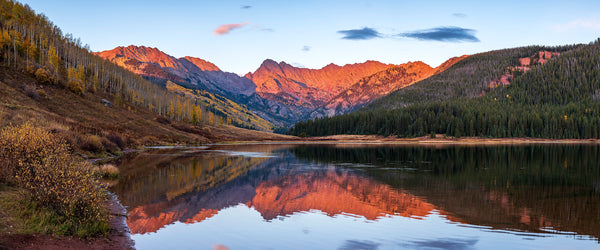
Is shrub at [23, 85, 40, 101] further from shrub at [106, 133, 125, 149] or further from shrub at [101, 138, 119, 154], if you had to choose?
shrub at [101, 138, 119, 154]

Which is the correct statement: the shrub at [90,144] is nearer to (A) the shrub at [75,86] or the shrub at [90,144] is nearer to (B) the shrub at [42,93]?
(B) the shrub at [42,93]

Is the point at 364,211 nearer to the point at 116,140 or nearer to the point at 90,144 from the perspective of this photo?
the point at 90,144

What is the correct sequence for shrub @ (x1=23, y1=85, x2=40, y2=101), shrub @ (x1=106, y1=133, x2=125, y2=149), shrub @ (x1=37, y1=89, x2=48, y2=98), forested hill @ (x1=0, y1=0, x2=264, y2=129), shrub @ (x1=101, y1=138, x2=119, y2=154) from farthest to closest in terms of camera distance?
1. forested hill @ (x1=0, y1=0, x2=264, y2=129)
2. shrub @ (x1=37, y1=89, x2=48, y2=98)
3. shrub @ (x1=23, y1=85, x2=40, y2=101)
4. shrub @ (x1=106, y1=133, x2=125, y2=149)
5. shrub @ (x1=101, y1=138, x2=119, y2=154)

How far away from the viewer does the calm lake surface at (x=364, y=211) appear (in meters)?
18.8

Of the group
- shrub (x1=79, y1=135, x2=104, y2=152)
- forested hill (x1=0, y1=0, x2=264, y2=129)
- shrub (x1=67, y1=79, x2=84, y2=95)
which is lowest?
shrub (x1=79, y1=135, x2=104, y2=152)

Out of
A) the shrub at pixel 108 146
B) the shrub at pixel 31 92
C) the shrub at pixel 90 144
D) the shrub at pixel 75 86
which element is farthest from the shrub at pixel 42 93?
the shrub at pixel 90 144

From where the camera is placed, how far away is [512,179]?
4094 centimetres

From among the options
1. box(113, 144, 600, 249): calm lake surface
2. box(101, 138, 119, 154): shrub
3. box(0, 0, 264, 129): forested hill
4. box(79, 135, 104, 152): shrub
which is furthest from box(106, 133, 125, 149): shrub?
box(0, 0, 264, 129): forested hill

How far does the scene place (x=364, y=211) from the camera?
86.3 ft

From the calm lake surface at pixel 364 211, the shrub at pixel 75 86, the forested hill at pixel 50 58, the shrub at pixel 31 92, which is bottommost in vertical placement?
the calm lake surface at pixel 364 211

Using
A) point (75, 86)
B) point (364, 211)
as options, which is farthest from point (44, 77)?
point (364, 211)

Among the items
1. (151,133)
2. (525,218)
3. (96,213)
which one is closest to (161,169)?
(96,213)

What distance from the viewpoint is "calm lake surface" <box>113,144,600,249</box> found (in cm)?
1877

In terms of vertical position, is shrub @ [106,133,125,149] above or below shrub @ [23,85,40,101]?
below
